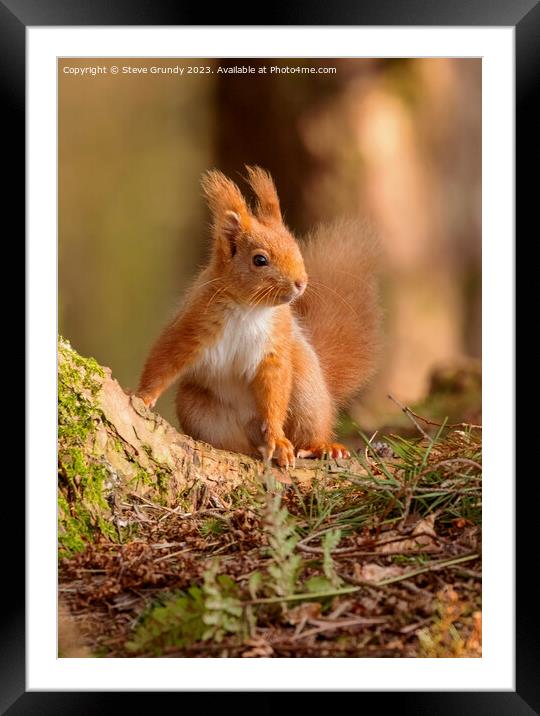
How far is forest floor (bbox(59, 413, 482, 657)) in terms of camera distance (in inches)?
58.7

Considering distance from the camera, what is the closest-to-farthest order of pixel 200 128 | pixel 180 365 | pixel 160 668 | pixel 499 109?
pixel 160 668 < pixel 499 109 < pixel 180 365 < pixel 200 128

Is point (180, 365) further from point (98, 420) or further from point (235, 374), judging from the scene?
point (98, 420)

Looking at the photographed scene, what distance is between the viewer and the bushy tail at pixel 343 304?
3.11 metres

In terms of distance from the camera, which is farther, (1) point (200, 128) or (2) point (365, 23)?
(1) point (200, 128)

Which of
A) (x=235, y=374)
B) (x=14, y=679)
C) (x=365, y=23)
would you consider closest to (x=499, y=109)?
(x=365, y=23)

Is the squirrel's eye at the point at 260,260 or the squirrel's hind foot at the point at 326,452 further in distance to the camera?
the squirrel's hind foot at the point at 326,452

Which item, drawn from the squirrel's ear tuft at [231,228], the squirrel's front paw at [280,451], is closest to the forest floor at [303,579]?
the squirrel's front paw at [280,451]

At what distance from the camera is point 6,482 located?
1691 millimetres

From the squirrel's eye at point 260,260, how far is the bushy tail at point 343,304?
1.90 feet

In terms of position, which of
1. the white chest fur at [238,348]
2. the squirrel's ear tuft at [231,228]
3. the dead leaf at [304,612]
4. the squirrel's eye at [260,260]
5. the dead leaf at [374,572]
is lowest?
the dead leaf at [304,612]

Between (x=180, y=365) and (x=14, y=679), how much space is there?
1238 millimetres

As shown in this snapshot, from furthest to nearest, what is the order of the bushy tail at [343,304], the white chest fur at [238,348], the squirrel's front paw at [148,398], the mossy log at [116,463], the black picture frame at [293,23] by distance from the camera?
the bushy tail at [343,304] → the white chest fur at [238,348] → the squirrel's front paw at [148,398] → the mossy log at [116,463] → the black picture frame at [293,23]

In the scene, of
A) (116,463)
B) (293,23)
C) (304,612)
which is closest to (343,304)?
(116,463)

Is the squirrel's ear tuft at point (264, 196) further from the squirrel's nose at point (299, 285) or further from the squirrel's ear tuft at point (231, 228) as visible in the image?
the squirrel's nose at point (299, 285)
